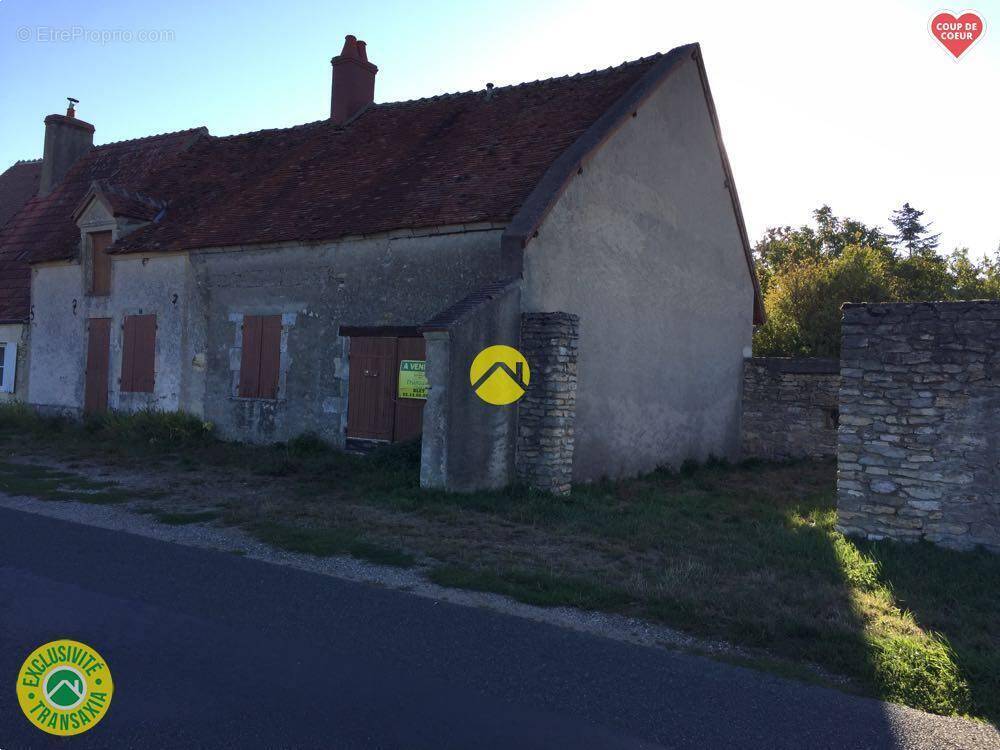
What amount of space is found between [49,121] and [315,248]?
12.4 metres

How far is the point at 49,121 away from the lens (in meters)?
20.1

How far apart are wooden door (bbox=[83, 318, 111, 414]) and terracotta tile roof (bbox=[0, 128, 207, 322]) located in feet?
6.50

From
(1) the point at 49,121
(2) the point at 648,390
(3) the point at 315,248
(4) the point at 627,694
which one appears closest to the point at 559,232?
(2) the point at 648,390

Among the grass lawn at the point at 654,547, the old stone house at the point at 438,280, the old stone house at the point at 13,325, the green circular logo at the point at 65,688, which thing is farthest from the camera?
the old stone house at the point at 13,325

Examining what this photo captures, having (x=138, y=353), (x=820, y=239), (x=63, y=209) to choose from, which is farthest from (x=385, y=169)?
(x=820, y=239)

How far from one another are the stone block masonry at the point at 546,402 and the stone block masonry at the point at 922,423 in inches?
137

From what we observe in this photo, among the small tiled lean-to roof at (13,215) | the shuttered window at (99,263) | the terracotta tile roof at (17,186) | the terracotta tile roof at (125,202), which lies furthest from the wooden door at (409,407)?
the terracotta tile roof at (17,186)

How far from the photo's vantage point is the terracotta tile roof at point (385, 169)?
11805 mm

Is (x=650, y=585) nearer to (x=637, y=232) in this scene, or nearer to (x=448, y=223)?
(x=448, y=223)

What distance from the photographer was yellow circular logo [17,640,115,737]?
11.4 feet

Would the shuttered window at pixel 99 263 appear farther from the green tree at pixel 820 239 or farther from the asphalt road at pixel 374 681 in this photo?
the green tree at pixel 820 239

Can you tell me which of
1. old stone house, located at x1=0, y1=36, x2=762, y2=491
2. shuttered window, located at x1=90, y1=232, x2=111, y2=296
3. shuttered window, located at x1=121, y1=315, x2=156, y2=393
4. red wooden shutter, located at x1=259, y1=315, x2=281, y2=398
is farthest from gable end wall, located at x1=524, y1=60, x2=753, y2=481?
shuttered window, located at x1=90, y1=232, x2=111, y2=296

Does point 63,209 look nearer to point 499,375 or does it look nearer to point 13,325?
point 13,325

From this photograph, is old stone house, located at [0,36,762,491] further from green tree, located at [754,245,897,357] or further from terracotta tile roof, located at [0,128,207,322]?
green tree, located at [754,245,897,357]
